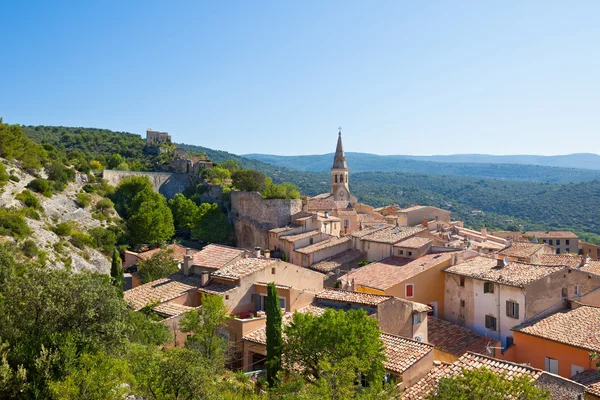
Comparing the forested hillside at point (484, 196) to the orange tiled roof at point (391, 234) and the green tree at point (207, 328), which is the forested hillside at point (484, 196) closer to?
the orange tiled roof at point (391, 234)

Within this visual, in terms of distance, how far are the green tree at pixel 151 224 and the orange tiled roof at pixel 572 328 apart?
34.1 metres

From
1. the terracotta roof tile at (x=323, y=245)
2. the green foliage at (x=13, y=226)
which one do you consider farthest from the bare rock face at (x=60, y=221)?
the terracotta roof tile at (x=323, y=245)

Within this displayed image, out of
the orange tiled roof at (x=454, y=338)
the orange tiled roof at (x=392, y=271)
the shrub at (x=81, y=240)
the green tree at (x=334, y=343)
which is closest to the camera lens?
the green tree at (x=334, y=343)

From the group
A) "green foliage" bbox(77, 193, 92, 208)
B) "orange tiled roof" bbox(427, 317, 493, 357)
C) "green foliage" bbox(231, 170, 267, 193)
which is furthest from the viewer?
"green foliage" bbox(231, 170, 267, 193)

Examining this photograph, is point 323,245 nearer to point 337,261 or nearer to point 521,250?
point 337,261

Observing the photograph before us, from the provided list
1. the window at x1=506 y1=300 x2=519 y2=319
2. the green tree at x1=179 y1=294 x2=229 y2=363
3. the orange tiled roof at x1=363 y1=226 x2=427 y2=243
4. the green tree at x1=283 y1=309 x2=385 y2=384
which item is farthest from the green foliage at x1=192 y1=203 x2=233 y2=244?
the green tree at x1=283 y1=309 x2=385 y2=384

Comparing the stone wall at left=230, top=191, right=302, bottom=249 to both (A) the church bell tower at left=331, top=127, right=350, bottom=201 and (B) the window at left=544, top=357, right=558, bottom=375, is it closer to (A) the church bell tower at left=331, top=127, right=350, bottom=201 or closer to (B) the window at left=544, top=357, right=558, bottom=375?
(A) the church bell tower at left=331, top=127, right=350, bottom=201

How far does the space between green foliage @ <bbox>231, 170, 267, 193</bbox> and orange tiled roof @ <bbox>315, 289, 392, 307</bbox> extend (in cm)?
3107

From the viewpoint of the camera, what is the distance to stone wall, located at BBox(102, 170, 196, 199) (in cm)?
5955

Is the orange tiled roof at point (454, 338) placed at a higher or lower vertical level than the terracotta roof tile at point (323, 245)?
lower

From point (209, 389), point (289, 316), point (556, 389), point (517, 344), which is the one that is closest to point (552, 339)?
point (517, 344)

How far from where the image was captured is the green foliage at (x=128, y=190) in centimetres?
5472

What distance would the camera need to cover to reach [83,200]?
158 ft

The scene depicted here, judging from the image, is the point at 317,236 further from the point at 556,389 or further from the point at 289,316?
the point at 556,389
